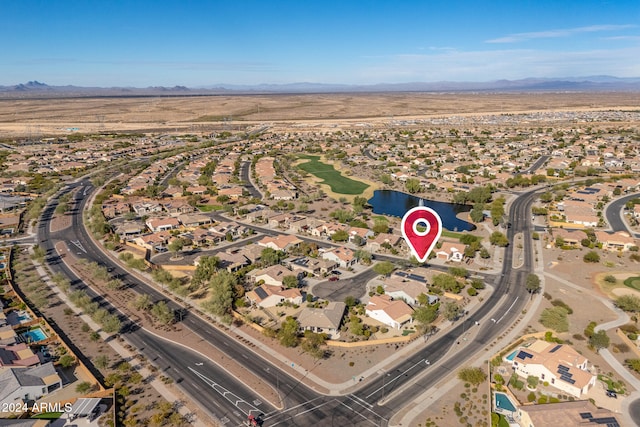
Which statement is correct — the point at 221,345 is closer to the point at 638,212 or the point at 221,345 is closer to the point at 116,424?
the point at 116,424

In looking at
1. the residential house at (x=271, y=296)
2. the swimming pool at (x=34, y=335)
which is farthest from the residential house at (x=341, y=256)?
the swimming pool at (x=34, y=335)

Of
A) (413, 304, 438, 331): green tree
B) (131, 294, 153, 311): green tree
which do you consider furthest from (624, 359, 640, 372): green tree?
(131, 294, 153, 311): green tree

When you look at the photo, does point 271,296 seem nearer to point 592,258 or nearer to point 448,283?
point 448,283

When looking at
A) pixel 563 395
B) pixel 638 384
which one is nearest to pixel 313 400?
pixel 563 395

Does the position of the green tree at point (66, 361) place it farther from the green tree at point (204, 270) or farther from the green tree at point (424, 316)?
the green tree at point (424, 316)

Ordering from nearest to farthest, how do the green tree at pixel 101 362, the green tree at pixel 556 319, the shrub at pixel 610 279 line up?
the green tree at pixel 101 362, the green tree at pixel 556 319, the shrub at pixel 610 279

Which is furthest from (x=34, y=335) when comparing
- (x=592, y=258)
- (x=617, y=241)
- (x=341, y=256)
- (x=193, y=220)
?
(x=617, y=241)

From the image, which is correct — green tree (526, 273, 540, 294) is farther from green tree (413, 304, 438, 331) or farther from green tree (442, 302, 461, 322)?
green tree (413, 304, 438, 331)
